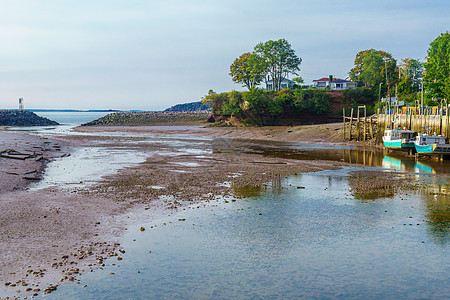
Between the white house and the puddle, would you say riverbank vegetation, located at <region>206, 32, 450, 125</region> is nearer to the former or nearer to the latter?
the white house

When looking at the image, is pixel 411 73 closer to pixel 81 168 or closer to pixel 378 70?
pixel 378 70

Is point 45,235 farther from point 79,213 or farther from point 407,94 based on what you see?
point 407,94

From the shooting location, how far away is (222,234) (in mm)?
14773

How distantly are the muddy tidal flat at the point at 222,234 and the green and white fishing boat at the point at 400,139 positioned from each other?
43.0ft

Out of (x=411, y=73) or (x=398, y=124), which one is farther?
(x=411, y=73)

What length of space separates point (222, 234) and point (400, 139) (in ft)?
107

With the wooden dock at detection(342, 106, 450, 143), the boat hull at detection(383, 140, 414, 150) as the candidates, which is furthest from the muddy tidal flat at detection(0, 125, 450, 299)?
the wooden dock at detection(342, 106, 450, 143)

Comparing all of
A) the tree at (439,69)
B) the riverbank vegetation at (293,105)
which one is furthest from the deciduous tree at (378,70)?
the tree at (439,69)

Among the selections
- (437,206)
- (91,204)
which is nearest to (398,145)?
(437,206)

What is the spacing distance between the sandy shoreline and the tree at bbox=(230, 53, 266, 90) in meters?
68.4

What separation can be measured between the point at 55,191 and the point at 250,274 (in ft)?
45.3

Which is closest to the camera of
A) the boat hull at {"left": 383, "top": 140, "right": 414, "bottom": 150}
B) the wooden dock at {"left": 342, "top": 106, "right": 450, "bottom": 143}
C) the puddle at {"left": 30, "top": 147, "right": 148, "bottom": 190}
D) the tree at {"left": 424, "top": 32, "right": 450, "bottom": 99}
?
the puddle at {"left": 30, "top": 147, "right": 148, "bottom": 190}

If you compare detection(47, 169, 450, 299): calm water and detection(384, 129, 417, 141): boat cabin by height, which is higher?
detection(384, 129, 417, 141): boat cabin

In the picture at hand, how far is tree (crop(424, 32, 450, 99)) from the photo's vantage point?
201 ft
